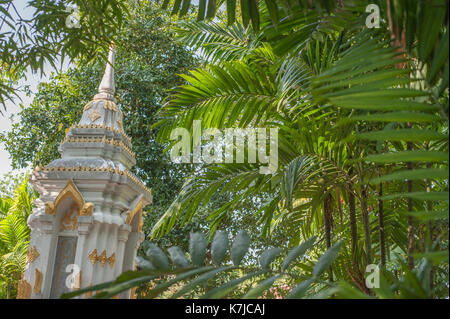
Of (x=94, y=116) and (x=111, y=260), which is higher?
(x=94, y=116)

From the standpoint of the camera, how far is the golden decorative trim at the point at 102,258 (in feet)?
12.3

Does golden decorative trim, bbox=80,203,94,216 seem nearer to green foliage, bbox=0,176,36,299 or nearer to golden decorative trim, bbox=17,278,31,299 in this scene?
golden decorative trim, bbox=17,278,31,299

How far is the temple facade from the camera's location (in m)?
3.74

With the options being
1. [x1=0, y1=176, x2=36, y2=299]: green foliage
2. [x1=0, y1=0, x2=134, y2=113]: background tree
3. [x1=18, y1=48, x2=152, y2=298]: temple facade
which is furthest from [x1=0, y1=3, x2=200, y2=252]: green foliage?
[x1=0, y1=0, x2=134, y2=113]: background tree

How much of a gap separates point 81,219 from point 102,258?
38 cm

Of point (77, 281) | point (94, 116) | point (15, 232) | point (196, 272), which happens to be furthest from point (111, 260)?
point (15, 232)

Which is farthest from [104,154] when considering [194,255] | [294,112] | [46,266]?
[194,255]

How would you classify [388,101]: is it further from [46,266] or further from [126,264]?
[126,264]

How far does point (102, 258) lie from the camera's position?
382 centimetres

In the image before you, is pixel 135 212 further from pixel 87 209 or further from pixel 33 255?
pixel 33 255

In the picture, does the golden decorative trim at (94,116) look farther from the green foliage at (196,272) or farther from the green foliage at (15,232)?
the green foliage at (196,272)

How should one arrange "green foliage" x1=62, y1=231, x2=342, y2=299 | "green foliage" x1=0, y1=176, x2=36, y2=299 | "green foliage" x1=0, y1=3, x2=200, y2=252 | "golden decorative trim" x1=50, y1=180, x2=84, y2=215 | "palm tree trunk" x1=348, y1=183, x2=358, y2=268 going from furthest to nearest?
"green foliage" x1=0, y1=3, x2=200, y2=252
"green foliage" x1=0, y1=176, x2=36, y2=299
"golden decorative trim" x1=50, y1=180, x2=84, y2=215
"palm tree trunk" x1=348, y1=183, x2=358, y2=268
"green foliage" x1=62, y1=231, x2=342, y2=299

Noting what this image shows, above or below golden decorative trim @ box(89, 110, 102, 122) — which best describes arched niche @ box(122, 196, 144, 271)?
below

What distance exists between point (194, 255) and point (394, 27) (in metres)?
0.50
